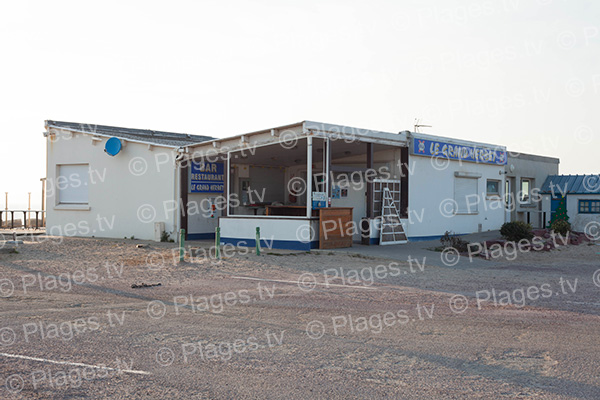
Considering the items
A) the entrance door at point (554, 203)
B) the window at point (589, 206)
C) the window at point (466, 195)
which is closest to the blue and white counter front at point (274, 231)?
the window at point (466, 195)

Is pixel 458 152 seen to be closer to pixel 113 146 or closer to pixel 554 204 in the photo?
pixel 554 204

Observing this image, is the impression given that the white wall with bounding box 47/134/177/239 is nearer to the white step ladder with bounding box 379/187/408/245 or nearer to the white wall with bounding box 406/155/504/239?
the white step ladder with bounding box 379/187/408/245

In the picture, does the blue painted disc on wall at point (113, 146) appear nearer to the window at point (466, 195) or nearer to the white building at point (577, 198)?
the window at point (466, 195)

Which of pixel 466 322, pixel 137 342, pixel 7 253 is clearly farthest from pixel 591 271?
pixel 7 253

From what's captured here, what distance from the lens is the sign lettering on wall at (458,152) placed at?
64.7 ft

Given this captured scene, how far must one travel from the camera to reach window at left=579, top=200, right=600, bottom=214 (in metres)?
24.7

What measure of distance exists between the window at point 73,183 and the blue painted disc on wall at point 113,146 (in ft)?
6.71

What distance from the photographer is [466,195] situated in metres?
22.5

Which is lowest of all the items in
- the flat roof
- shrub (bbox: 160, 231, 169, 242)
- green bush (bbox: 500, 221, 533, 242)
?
shrub (bbox: 160, 231, 169, 242)

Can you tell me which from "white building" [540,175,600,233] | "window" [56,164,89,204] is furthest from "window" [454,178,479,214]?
"window" [56,164,89,204]

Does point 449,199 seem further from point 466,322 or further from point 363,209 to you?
point 466,322

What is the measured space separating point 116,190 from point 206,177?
145 inches

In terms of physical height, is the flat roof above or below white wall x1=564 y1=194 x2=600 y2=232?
above

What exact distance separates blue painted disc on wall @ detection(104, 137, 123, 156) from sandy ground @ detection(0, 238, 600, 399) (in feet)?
29.7
